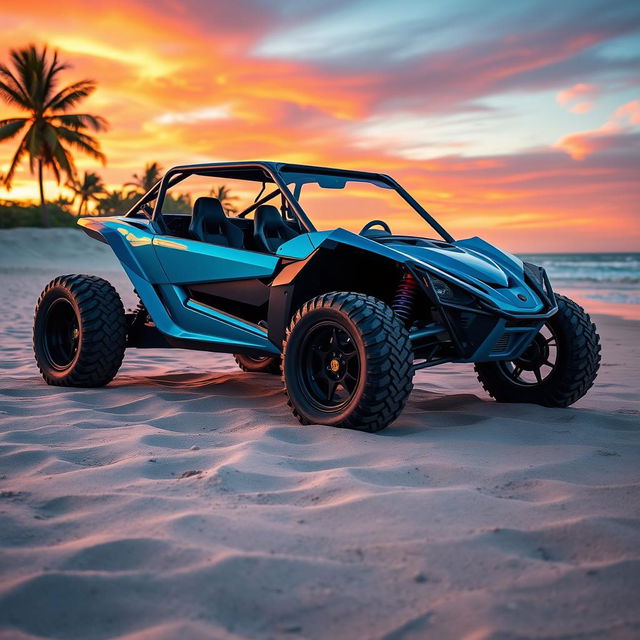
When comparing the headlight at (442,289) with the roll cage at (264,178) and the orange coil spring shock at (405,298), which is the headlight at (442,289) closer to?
the orange coil spring shock at (405,298)

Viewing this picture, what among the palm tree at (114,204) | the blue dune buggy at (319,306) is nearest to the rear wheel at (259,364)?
the blue dune buggy at (319,306)

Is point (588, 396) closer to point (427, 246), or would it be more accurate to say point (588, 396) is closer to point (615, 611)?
point (427, 246)

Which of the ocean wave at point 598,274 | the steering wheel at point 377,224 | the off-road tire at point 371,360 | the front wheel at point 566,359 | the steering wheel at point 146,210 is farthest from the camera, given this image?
the ocean wave at point 598,274

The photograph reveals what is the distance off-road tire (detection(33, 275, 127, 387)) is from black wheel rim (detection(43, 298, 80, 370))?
0.22 feet

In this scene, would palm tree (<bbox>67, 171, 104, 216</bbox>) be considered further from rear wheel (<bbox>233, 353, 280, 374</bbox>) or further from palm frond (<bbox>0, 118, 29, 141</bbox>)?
rear wheel (<bbox>233, 353, 280, 374</bbox>)

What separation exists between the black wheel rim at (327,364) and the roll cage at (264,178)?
821mm

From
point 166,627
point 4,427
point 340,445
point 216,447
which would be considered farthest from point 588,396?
point 166,627

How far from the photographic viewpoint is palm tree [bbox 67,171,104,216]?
61.9 m

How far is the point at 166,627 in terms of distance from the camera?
195 centimetres

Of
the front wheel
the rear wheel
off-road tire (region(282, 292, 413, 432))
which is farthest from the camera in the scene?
the rear wheel

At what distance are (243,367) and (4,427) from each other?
9.52ft

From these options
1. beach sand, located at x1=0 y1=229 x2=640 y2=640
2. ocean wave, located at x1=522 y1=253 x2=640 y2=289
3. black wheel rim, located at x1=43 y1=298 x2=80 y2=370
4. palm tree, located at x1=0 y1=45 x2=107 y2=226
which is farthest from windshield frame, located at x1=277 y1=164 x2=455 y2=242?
palm tree, located at x1=0 y1=45 x2=107 y2=226

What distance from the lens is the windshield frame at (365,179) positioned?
5.04 metres

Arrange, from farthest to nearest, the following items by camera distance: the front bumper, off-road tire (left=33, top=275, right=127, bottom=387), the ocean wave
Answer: the ocean wave < off-road tire (left=33, top=275, right=127, bottom=387) < the front bumper
